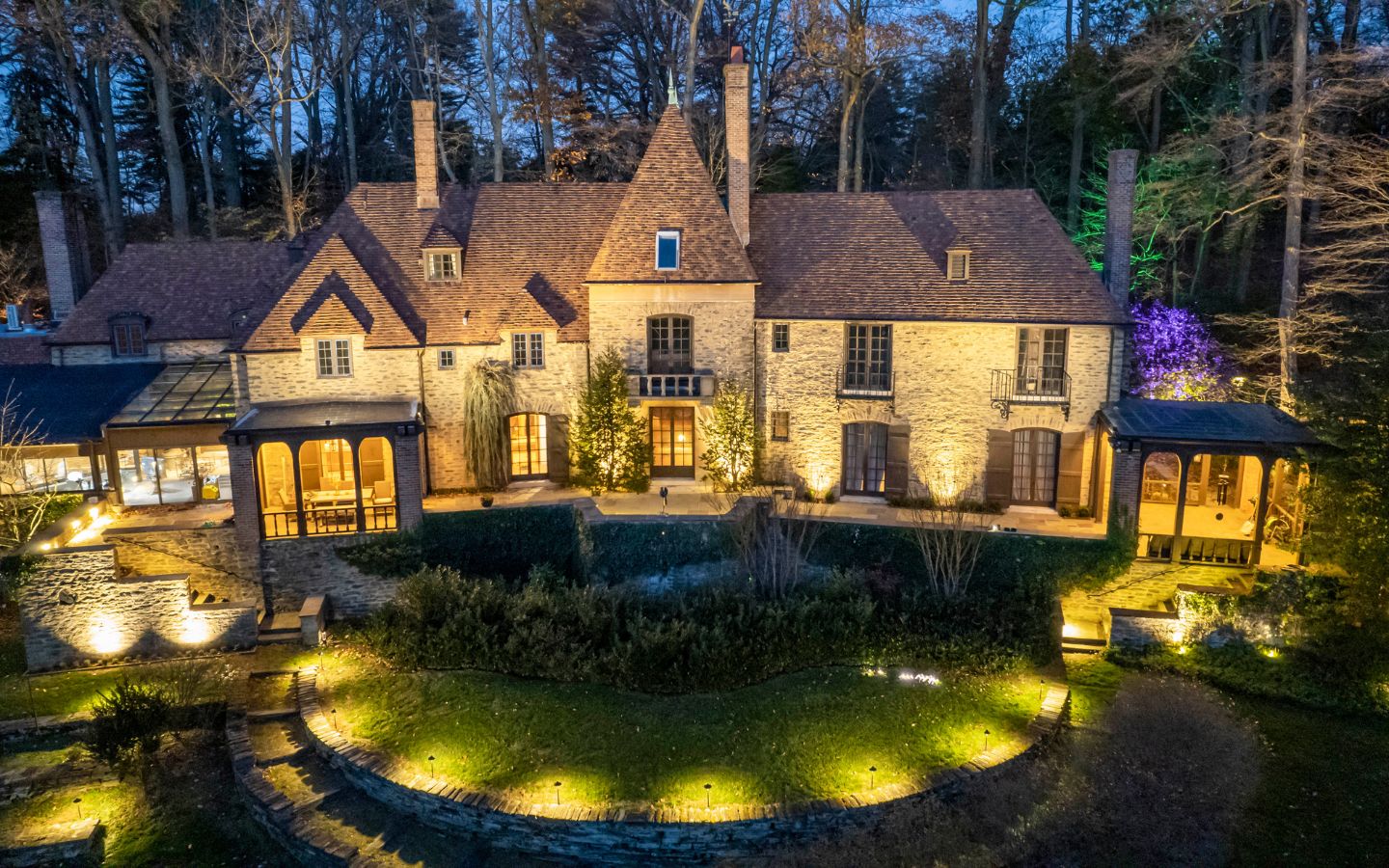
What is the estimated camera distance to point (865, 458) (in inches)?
926

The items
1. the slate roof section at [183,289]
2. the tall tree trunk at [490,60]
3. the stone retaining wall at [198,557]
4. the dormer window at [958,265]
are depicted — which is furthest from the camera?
the tall tree trunk at [490,60]

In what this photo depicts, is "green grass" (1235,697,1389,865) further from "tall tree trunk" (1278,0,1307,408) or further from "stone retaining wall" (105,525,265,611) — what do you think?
"stone retaining wall" (105,525,265,611)

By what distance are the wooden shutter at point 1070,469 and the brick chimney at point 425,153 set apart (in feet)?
65.0

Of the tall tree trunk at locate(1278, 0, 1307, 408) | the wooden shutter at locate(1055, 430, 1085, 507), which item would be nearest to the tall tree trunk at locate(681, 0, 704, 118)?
the wooden shutter at locate(1055, 430, 1085, 507)

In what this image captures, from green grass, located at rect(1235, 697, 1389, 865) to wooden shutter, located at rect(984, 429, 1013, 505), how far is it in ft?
24.7

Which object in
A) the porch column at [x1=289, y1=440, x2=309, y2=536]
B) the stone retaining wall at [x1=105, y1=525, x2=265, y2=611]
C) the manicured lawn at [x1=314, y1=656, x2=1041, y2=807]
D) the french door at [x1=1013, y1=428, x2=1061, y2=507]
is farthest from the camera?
the french door at [x1=1013, y1=428, x2=1061, y2=507]

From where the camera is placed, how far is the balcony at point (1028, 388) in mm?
22109

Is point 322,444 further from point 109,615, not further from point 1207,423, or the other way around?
point 1207,423

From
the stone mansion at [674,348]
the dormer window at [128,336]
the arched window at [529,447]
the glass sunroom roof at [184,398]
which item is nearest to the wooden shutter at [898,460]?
the stone mansion at [674,348]

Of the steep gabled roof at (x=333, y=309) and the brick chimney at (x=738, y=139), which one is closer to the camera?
the steep gabled roof at (x=333, y=309)

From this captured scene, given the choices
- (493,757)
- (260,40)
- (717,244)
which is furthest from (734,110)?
(260,40)

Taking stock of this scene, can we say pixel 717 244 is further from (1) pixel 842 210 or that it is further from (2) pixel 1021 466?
(2) pixel 1021 466

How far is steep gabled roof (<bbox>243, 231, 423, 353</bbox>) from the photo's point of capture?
2220cm

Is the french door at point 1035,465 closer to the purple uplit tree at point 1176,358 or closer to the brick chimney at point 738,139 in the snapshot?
the purple uplit tree at point 1176,358
